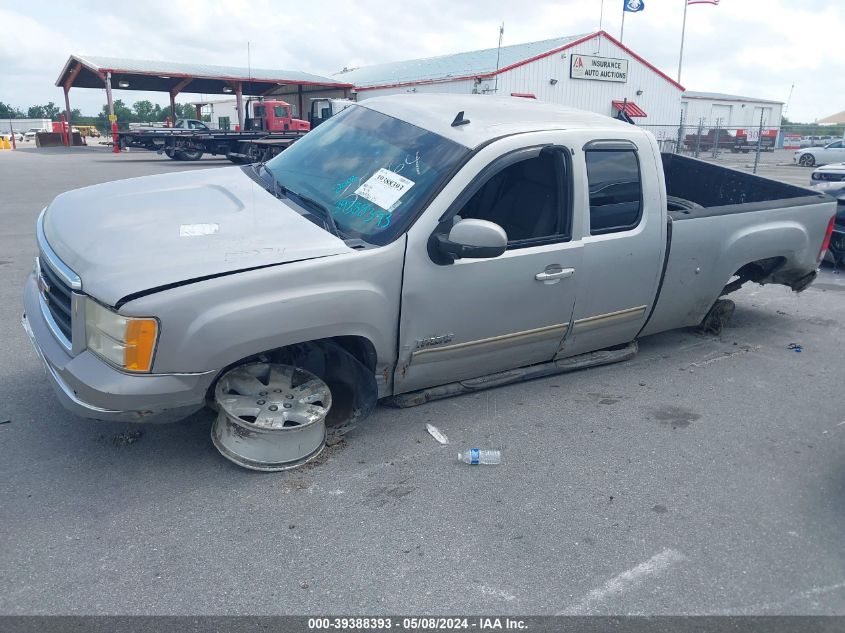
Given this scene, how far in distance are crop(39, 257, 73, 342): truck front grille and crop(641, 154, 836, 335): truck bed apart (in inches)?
145

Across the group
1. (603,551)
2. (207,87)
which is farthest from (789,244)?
(207,87)

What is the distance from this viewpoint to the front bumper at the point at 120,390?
2.92m

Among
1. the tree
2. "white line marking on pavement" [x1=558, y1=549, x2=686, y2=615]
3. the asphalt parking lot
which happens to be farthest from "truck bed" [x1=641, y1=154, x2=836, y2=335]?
the tree

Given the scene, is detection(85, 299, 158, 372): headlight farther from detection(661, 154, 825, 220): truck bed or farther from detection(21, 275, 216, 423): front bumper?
detection(661, 154, 825, 220): truck bed

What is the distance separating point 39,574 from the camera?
259 centimetres

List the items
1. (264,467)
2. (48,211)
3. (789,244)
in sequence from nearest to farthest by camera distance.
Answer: (264,467)
(48,211)
(789,244)

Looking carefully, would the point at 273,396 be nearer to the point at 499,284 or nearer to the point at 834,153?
the point at 499,284

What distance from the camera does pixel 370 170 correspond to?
3975 millimetres

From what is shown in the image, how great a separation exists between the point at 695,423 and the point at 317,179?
9.22 ft

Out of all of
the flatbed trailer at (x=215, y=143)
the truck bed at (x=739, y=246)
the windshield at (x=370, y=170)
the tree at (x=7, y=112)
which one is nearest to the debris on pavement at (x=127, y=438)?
the windshield at (x=370, y=170)

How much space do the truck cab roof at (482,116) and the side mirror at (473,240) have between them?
0.60 meters

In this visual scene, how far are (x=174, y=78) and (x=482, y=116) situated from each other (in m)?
37.6

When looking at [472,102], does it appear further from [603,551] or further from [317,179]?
[603,551]

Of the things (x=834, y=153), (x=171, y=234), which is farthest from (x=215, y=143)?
(x=834, y=153)
